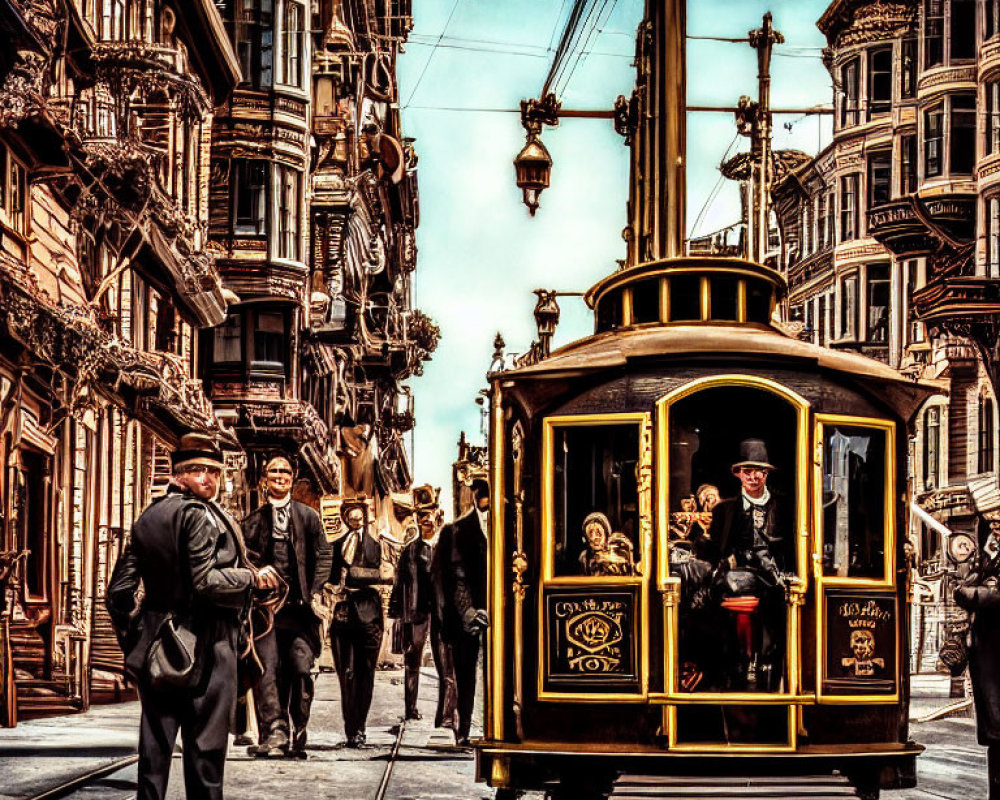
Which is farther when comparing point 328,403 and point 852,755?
point 328,403

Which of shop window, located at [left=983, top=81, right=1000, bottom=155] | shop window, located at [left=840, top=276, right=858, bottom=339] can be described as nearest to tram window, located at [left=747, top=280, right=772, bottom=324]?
shop window, located at [left=983, top=81, right=1000, bottom=155]

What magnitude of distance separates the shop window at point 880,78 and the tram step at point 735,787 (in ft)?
183

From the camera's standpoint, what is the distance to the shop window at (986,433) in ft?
Answer: 169

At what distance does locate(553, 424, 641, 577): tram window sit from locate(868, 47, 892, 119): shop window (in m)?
55.6

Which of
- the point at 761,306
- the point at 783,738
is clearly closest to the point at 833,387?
the point at 761,306

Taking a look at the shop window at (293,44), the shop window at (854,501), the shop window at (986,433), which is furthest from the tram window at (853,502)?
the shop window at (986,433)

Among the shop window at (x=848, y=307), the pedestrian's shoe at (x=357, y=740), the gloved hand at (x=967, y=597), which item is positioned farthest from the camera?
the shop window at (x=848, y=307)

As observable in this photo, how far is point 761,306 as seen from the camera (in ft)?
41.7

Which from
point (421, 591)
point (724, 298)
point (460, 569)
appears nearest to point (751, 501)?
point (724, 298)

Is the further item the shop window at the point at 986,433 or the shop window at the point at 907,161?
the shop window at the point at 907,161

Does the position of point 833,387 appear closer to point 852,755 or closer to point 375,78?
point 852,755

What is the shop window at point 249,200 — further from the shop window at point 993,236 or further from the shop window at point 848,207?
the shop window at point 848,207

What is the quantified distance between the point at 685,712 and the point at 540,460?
1.55m

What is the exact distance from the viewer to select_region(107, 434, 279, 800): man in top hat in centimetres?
985
